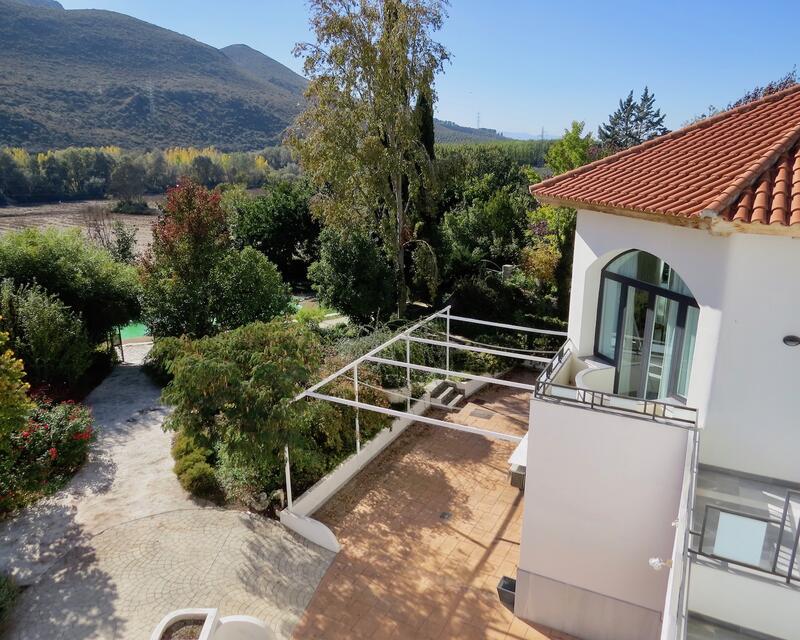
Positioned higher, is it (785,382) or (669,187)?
(669,187)

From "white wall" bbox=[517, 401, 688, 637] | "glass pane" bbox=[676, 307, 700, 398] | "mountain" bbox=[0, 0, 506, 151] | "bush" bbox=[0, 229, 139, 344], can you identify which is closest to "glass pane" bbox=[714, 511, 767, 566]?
"white wall" bbox=[517, 401, 688, 637]

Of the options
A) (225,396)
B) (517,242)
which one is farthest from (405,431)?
(517,242)

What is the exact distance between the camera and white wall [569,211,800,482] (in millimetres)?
8766

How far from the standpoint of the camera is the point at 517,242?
36.3 meters

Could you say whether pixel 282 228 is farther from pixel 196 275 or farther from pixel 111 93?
pixel 111 93

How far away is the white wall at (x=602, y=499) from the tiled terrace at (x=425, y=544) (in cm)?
186

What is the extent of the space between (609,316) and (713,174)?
3.73m

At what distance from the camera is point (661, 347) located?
37.2 feet

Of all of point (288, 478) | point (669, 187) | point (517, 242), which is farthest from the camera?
point (517, 242)

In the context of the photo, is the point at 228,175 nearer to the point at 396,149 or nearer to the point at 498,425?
the point at 396,149

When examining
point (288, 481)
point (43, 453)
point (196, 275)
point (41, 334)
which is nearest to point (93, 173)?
point (196, 275)

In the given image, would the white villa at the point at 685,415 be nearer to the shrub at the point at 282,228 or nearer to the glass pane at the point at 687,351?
the glass pane at the point at 687,351

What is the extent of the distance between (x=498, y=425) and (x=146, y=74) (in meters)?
183

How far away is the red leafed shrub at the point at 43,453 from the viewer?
14.5 m
